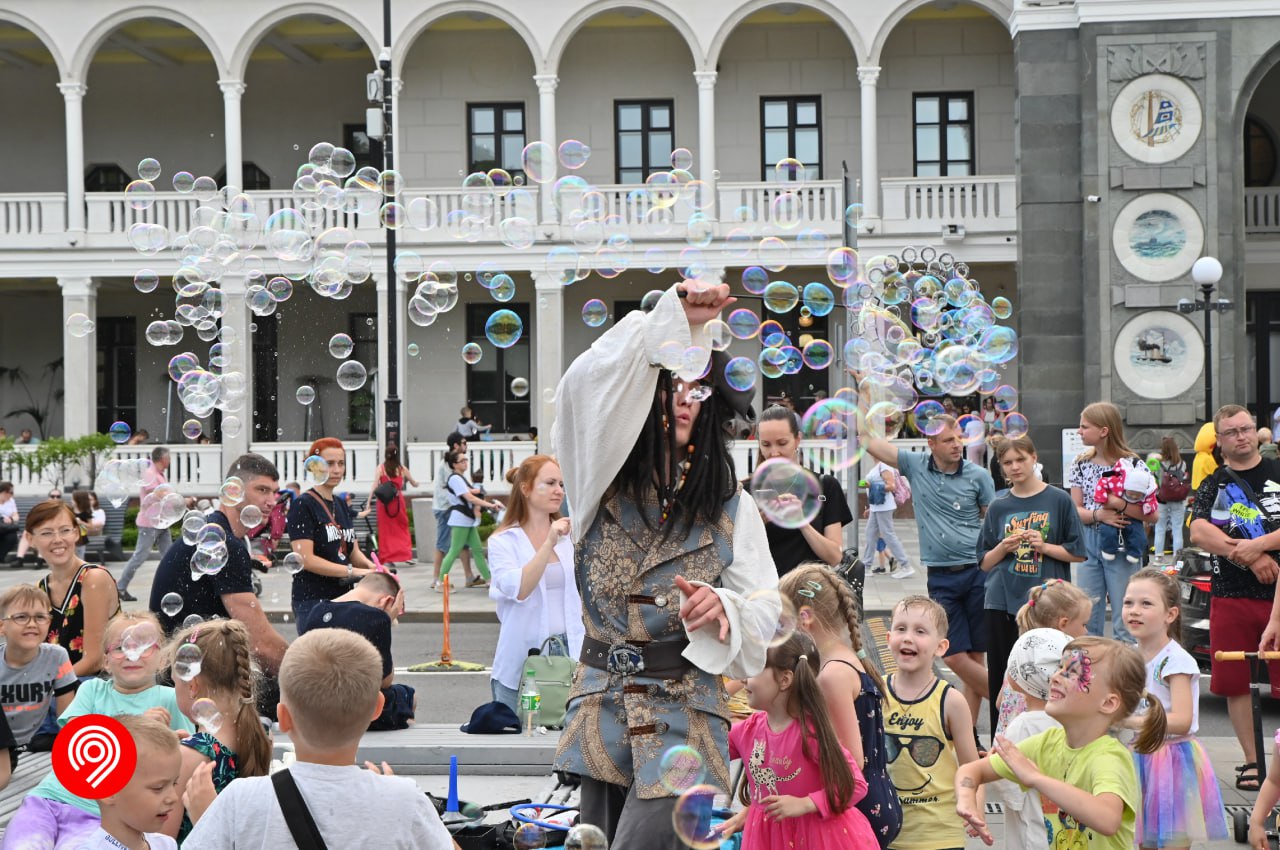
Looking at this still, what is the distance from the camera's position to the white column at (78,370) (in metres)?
27.6

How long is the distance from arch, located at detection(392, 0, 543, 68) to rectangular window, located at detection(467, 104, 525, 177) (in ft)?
9.61

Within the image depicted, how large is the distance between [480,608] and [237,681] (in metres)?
11.0

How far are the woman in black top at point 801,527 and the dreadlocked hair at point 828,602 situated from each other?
1.38 m

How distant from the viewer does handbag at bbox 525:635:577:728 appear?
23.7 feet

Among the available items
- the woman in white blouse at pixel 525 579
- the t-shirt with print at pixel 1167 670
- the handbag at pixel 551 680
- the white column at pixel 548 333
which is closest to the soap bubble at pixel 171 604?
the woman in white blouse at pixel 525 579

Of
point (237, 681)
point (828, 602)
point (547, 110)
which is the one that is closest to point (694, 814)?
point (828, 602)

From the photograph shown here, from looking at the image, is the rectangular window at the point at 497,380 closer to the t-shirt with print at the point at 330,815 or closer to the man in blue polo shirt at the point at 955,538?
the man in blue polo shirt at the point at 955,538

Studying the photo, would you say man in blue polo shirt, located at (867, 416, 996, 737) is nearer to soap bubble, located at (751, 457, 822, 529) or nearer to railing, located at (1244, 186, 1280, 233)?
soap bubble, located at (751, 457, 822, 529)

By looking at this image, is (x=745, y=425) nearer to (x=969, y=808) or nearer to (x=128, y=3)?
(x=969, y=808)

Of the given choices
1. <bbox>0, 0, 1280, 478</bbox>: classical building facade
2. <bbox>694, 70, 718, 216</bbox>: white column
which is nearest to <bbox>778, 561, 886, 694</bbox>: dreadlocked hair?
<bbox>0, 0, 1280, 478</bbox>: classical building facade

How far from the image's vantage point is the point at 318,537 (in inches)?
301

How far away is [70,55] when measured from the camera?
27.8 m

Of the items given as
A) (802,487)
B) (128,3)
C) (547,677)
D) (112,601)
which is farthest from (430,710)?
(128,3)

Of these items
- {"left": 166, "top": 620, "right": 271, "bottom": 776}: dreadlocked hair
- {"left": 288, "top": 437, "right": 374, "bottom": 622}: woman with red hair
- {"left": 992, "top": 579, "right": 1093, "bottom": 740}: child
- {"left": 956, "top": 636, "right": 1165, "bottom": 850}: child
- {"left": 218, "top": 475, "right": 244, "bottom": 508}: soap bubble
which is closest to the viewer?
{"left": 956, "top": 636, "right": 1165, "bottom": 850}: child
